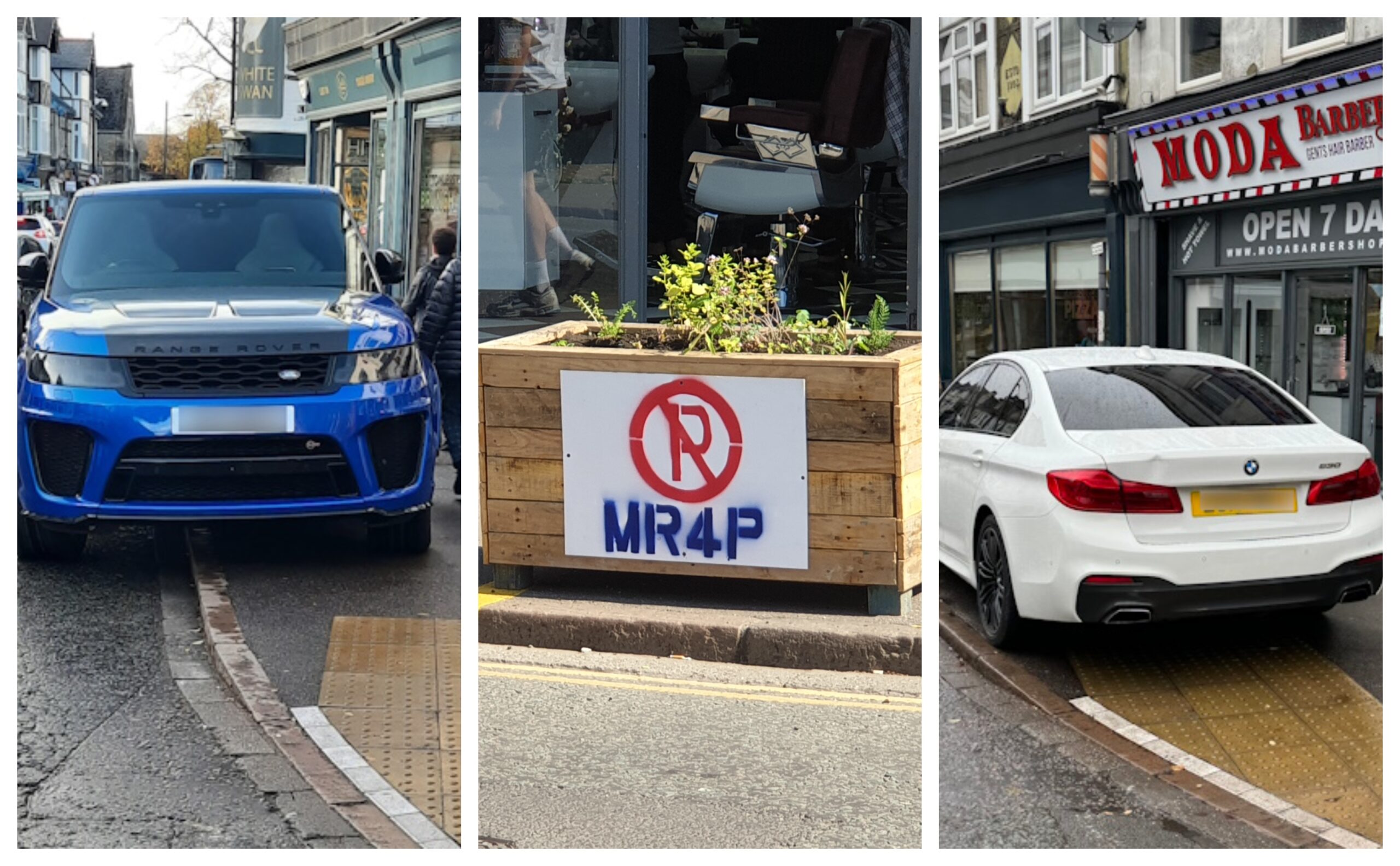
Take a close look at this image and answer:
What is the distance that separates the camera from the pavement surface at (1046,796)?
12.3ft

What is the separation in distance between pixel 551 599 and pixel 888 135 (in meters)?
1.68

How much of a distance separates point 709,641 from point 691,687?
175mm

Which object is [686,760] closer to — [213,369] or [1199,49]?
[213,369]

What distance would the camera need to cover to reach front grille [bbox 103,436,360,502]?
12.6ft

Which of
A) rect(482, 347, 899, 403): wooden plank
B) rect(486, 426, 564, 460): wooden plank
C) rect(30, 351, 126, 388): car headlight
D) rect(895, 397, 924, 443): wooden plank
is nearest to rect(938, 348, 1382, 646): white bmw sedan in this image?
rect(895, 397, 924, 443): wooden plank

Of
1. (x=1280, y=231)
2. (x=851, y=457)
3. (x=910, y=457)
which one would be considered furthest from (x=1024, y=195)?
(x=851, y=457)

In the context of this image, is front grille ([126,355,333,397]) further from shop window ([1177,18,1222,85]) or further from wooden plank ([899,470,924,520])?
shop window ([1177,18,1222,85])

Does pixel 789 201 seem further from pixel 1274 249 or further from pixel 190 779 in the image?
pixel 1274 249

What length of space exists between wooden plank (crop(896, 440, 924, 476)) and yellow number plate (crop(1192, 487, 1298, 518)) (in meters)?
0.91

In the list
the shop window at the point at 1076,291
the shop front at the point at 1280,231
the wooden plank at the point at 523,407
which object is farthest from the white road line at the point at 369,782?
the shop front at the point at 1280,231

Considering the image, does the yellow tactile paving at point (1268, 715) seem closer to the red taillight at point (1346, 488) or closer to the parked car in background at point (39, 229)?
the red taillight at point (1346, 488)

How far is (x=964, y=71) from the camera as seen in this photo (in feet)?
15.0

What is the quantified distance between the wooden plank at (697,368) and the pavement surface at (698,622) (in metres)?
0.58

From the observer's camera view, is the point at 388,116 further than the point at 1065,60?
No
